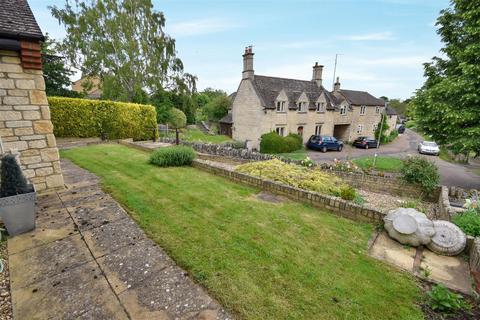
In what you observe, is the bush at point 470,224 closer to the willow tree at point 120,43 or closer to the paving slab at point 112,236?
the paving slab at point 112,236

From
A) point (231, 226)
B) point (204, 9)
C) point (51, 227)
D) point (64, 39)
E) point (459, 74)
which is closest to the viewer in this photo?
point (51, 227)

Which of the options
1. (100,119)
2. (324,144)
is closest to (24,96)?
(100,119)

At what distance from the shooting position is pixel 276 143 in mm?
21172

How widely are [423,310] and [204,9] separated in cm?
1570

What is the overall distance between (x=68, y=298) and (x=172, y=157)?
684cm

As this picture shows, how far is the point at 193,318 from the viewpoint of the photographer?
2.41 m

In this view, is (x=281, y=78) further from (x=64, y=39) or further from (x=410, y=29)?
(x=64, y=39)

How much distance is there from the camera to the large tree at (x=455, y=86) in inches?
342

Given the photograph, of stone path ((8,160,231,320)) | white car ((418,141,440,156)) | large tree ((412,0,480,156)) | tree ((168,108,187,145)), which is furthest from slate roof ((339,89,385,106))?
stone path ((8,160,231,320))

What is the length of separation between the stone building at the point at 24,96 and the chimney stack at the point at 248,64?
59.4 ft

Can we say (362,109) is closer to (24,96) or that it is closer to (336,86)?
(336,86)

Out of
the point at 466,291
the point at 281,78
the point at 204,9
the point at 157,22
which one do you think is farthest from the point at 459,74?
the point at 157,22

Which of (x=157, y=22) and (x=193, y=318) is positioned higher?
(x=157, y=22)

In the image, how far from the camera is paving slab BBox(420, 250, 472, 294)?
3.23 m
